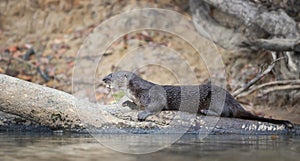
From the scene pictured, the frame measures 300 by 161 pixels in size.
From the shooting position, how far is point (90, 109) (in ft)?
16.9

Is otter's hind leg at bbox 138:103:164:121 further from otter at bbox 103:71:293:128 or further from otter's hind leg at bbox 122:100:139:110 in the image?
otter's hind leg at bbox 122:100:139:110

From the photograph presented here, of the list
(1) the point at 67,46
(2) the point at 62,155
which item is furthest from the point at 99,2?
(2) the point at 62,155

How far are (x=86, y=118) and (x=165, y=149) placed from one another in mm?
1190

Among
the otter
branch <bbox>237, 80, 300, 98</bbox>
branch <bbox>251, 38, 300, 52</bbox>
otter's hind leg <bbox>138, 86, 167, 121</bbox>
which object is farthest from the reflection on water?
branch <bbox>251, 38, 300, 52</bbox>

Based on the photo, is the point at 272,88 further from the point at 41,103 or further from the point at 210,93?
the point at 41,103

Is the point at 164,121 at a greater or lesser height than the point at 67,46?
lesser

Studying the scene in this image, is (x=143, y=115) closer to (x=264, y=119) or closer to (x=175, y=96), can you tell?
(x=175, y=96)

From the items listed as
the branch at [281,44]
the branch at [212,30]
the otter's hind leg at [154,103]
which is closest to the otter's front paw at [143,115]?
the otter's hind leg at [154,103]

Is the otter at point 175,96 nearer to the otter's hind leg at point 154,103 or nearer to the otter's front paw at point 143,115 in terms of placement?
the otter's hind leg at point 154,103

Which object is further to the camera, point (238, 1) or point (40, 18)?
point (40, 18)

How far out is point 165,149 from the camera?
412 cm

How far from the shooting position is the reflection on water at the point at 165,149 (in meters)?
3.75

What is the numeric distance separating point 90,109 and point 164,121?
659mm

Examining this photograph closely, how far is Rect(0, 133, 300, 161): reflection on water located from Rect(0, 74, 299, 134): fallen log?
0.45ft
